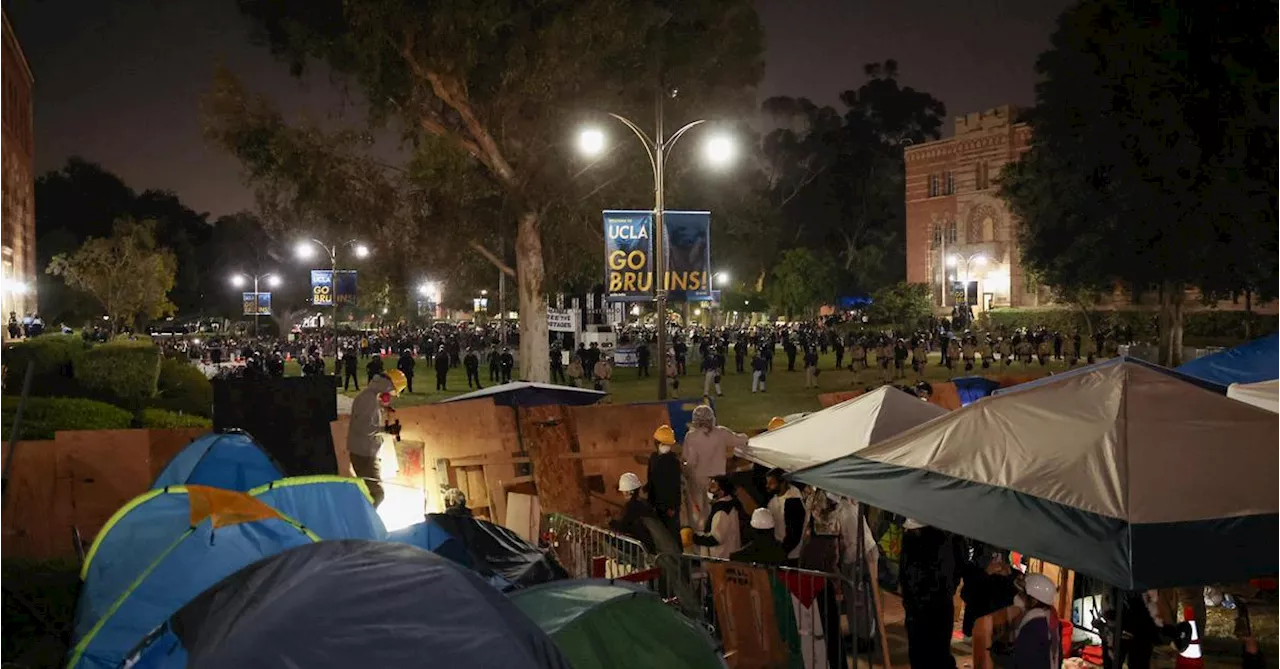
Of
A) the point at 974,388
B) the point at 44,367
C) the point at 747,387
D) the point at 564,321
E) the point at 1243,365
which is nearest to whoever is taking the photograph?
the point at 1243,365

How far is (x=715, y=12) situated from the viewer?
89.6 ft

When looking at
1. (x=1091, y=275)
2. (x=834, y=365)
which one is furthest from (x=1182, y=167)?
(x=1091, y=275)

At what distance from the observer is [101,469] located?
10.9 m

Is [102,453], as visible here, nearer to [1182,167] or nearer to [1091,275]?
[1182,167]

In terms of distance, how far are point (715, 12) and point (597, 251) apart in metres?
6.97

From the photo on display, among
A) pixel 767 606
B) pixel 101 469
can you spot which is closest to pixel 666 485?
pixel 767 606

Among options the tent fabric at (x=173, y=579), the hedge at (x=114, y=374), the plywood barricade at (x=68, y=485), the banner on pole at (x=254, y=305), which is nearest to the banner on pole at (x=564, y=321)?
the hedge at (x=114, y=374)

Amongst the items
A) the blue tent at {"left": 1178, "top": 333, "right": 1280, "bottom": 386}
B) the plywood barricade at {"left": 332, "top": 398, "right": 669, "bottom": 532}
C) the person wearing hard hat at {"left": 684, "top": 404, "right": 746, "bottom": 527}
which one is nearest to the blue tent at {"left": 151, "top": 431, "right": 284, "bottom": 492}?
the plywood barricade at {"left": 332, "top": 398, "right": 669, "bottom": 532}

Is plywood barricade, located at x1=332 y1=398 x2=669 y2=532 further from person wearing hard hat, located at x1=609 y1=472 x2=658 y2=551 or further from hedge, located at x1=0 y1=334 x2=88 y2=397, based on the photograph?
hedge, located at x1=0 y1=334 x2=88 y2=397

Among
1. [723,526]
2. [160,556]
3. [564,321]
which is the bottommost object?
[723,526]

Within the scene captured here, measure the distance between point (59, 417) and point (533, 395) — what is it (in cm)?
657

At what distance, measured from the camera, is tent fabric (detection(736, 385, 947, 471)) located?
32.0ft

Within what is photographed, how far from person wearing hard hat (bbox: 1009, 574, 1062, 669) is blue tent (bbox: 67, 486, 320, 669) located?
4.35 m

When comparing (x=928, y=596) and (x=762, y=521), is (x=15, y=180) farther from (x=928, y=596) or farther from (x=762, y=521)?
(x=928, y=596)
